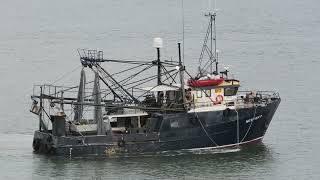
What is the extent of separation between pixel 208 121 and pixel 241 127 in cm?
247

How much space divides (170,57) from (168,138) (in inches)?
1358

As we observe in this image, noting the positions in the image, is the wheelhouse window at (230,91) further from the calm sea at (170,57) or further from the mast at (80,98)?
the mast at (80,98)

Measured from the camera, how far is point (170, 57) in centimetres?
8575

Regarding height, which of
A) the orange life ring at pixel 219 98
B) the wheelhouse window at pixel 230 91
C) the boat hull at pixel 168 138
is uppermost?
the wheelhouse window at pixel 230 91

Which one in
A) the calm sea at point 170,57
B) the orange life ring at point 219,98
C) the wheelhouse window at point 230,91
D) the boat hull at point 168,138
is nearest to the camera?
the calm sea at point 170,57

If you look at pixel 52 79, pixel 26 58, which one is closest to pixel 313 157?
pixel 52 79

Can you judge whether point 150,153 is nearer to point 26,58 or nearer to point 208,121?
point 208,121

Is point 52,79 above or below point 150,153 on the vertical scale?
above

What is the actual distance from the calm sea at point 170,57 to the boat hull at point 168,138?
0.55 meters

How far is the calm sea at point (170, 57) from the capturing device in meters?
50.6

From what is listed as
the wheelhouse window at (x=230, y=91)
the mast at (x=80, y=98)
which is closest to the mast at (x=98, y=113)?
the mast at (x=80, y=98)

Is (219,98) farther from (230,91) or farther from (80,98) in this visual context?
(80,98)

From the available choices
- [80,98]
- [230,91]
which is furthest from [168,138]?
[80,98]

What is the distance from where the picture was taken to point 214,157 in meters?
52.6
